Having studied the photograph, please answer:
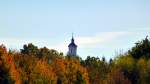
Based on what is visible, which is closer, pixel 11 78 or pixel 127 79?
pixel 11 78

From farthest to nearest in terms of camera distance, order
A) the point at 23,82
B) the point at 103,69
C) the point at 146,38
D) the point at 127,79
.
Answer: the point at 103,69
the point at 146,38
the point at 127,79
the point at 23,82

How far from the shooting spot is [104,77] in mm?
105688

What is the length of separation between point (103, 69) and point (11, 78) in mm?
45079

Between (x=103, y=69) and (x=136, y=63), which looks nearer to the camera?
(x=136, y=63)

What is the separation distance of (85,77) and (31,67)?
38.6 feet

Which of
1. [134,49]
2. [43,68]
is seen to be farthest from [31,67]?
[134,49]

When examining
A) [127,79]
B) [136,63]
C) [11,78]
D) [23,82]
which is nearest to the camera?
[11,78]

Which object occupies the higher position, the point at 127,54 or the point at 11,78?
the point at 127,54

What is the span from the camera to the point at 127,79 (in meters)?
89.4

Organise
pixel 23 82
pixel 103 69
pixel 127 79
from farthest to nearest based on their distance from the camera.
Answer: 1. pixel 103 69
2. pixel 127 79
3. pixel 23 82

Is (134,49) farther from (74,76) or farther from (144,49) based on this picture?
(74,76)

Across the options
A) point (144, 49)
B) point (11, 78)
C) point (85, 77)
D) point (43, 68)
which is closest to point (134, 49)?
point (144, 49)

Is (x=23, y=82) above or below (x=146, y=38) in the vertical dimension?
below

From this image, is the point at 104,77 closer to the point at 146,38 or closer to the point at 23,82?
the point at 146,38
